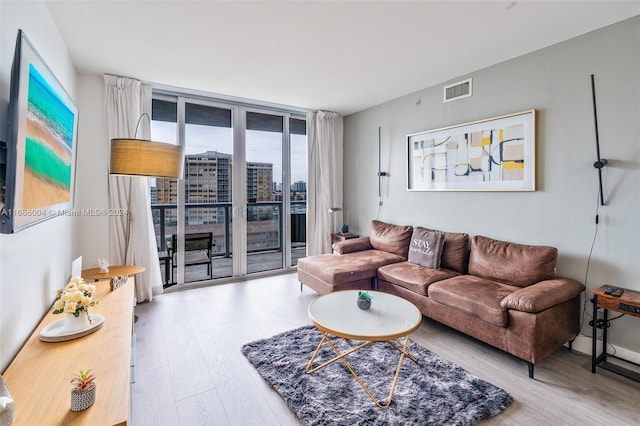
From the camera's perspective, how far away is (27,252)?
5.60 ft

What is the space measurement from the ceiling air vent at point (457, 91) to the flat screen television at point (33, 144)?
3701 mm

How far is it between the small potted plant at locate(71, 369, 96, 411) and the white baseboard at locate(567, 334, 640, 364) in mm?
3422

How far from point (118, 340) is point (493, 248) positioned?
3183 millimetres

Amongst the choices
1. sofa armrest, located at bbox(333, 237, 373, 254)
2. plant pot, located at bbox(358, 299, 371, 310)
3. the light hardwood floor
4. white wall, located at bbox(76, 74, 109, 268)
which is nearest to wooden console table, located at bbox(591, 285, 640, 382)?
the light hardwood floor

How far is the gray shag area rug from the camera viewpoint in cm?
185

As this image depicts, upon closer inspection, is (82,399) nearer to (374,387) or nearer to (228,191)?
(374,387)

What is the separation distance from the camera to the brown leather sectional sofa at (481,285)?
7.63ft

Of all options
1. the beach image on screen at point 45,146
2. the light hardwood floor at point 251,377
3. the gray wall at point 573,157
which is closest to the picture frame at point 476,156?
the gray wall at point 573,157

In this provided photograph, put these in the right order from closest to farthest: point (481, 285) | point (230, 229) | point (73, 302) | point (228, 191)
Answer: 1. point (73, 302)
2. point (481, 285)
3. point (228, 191)
4. point (230, 229)

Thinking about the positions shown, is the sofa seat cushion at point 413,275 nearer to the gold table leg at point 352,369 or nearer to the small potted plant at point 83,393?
the gold table leg at point 352,369

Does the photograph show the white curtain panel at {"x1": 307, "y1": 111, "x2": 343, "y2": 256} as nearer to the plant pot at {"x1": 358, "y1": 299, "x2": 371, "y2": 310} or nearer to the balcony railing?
the balcony railing

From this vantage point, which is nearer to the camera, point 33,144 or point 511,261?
point 33,144

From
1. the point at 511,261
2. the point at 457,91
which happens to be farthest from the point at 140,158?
the point at 457,91

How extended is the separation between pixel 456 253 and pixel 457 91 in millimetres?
1875
